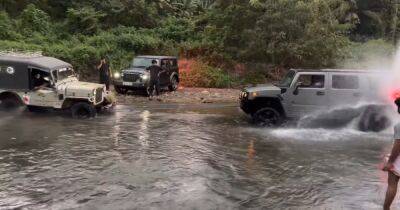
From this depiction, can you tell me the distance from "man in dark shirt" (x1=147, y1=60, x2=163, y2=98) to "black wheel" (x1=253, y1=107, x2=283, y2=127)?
7.44m

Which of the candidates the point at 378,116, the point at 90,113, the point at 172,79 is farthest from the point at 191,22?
the point at 378,116

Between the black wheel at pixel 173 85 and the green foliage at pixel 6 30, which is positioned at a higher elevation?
the green foliage at pixel 6 30

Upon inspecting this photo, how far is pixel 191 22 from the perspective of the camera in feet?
107

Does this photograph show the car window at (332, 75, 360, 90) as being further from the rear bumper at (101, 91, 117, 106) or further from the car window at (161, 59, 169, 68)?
the car window at (161, 59, 169, 68)

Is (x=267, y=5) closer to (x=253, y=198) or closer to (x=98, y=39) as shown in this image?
(x=98, y=39)

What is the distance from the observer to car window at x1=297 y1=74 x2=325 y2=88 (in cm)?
1573

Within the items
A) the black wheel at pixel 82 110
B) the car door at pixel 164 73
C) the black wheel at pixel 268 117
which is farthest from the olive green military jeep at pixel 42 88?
the car door at pixel 164 73

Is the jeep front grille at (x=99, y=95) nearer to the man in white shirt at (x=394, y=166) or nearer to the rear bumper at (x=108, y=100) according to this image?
the rear bumper at (x=108, y=100)

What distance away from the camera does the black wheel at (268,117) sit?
637 inches

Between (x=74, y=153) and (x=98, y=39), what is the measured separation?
17.3m

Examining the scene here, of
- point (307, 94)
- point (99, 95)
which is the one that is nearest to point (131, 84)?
point (99, 95)

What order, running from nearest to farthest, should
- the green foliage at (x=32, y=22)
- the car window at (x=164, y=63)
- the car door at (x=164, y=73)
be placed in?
1. the car door at (x=164, y=73)
2. the car window at (x=164, y=63)
3. the green foliage at (x=32, y=22)

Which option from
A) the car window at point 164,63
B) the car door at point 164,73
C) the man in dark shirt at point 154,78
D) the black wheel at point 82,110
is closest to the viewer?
the black wheel at point 82,110

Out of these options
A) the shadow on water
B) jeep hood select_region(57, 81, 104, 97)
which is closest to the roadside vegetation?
jeep hood select_region(57, 81, 104, 97)
